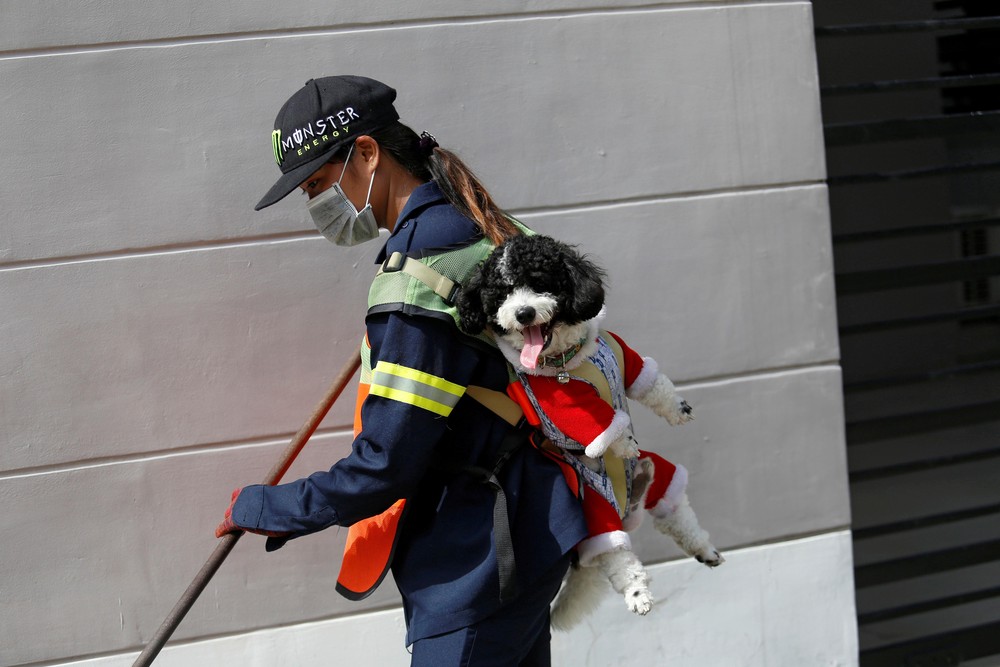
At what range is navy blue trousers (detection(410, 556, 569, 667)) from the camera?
1.98m

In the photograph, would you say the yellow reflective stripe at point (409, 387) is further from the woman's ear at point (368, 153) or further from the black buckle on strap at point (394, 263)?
the woman's ear at point (368, 153)

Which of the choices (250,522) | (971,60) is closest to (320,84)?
(250,522)

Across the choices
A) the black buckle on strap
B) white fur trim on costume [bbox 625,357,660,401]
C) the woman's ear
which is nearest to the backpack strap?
the black buckle on strap

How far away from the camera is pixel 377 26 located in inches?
117

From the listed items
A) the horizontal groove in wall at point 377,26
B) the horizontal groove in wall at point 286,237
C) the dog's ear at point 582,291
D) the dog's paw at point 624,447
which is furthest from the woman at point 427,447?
the horizontal groove in wall at point 377,26

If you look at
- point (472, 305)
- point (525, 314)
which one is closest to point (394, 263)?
point (472, 305)

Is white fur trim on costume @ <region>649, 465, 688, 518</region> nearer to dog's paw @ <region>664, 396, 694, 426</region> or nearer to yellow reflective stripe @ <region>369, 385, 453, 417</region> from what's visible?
dog's paw @ <region>664, 396, 694, 426</region>

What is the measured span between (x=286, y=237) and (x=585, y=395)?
4.56 feet

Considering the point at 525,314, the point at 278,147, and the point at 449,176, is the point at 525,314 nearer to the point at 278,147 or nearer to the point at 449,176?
the point at 449,176

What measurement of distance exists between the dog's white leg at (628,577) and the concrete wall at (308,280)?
1204mm

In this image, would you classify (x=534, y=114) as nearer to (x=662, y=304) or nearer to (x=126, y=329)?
(x=662, y=304)

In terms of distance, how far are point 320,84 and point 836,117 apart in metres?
6.00

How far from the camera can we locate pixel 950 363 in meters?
10.2

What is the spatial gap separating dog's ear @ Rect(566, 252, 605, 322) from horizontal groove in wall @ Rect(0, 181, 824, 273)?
4.16ft
